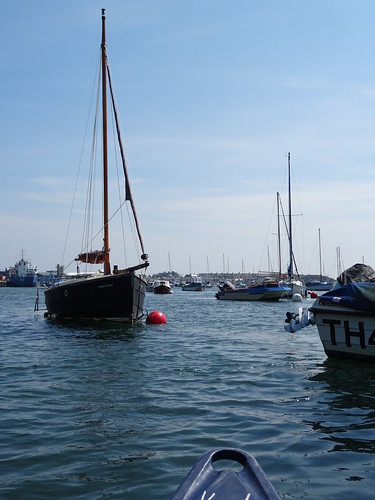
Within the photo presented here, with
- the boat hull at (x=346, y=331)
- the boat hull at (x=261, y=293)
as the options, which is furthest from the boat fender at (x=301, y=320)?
the boat hull at (x=261, y=293)

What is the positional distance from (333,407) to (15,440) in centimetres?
475

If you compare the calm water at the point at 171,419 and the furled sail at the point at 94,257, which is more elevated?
the furled sail at the point at 94,257

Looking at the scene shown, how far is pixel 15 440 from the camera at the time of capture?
7.10 meters

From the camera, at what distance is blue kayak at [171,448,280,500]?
3.97 metres

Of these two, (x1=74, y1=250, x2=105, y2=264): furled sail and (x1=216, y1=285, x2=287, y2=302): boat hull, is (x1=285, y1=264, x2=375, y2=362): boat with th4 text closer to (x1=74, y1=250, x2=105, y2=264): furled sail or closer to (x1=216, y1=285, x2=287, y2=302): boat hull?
(x1=74, y1=250, x2=105, y2=264): furled sail

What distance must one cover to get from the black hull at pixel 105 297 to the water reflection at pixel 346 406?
1109cm

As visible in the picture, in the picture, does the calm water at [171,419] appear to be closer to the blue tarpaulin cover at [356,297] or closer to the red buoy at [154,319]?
the blue tarpaulin cover at [356,297]

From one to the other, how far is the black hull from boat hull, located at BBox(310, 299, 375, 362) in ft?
35.3

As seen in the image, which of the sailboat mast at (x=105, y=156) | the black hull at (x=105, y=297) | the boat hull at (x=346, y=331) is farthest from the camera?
the sailboat mast at (x=105, y=156)

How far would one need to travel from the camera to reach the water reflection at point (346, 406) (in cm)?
709

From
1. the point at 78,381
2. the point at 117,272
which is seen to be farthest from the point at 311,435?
the point at 117,272

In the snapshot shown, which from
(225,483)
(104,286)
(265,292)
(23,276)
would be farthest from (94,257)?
(23,276)

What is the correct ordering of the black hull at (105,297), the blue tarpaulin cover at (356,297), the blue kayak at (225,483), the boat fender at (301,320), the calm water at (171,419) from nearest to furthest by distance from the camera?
1. the blue kayak at (225,483)
2. the calm water at (171,419)
3. the blue tarpaulin cover at (356,297)
4. the boat fender at (301,320)
5. the black hull at (105,297)

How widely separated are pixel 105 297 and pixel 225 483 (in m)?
18.9
